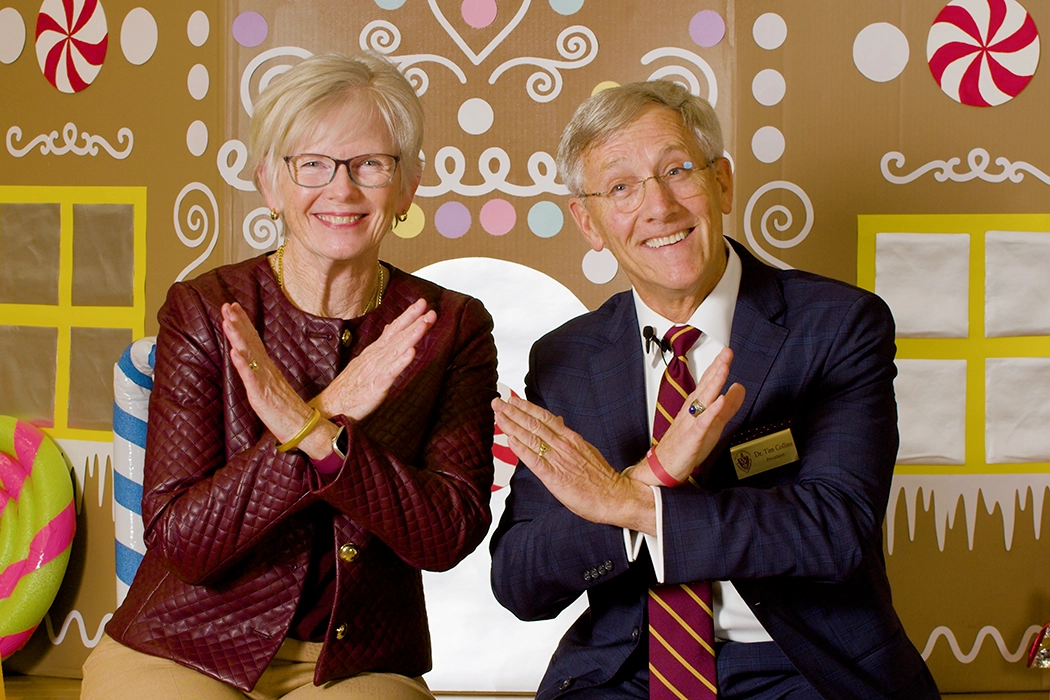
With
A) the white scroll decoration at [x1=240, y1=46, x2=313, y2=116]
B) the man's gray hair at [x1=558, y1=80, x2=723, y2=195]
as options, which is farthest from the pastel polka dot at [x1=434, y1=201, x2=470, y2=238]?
the man's gray hair at [x1=558, y1=80, x2=723, y2=195]

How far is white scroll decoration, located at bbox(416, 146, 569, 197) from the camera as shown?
2902 millimetres

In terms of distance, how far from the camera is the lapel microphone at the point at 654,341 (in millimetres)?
1788

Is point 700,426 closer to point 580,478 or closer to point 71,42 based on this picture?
point 580,478

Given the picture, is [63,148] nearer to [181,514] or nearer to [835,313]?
[181,514]

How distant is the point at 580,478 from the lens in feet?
4.96

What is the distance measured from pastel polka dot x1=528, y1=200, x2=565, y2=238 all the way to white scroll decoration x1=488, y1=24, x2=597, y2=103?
1.03 feet

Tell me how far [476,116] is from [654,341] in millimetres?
1343

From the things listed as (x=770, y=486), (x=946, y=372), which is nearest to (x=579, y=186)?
(x=770, y=486)

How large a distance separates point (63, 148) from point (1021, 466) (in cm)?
306

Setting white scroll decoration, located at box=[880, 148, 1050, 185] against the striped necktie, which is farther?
white scroll decoration, located at box=[880, 148, 1050, 185]

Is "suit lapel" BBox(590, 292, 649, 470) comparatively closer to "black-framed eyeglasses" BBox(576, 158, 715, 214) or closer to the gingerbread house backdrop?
"black-framed eyeglasses" BBox(576, 158, 715, 214)

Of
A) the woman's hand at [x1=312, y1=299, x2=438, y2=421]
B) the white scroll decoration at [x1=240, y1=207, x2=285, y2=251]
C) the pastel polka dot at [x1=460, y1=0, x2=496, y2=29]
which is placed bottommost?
the woman's hand at [x1=312, y1=299, x2=438, y2=421]

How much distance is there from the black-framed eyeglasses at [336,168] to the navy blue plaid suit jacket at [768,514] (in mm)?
489

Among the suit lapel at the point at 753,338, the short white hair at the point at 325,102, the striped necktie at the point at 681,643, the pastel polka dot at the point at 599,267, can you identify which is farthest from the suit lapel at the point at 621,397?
the pastel polka dot at the point at 599,267
